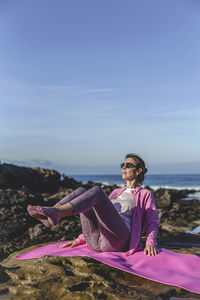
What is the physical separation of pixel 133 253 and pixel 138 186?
1.14 meters

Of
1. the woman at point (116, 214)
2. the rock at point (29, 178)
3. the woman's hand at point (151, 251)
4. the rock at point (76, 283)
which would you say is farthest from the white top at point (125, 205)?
the rock at point (29, 178)

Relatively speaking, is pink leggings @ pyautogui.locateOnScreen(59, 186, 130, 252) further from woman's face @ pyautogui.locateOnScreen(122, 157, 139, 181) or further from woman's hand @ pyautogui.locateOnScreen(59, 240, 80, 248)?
woman's face @ pyautogui.locateOnScreen(122, 157, 139, 181)

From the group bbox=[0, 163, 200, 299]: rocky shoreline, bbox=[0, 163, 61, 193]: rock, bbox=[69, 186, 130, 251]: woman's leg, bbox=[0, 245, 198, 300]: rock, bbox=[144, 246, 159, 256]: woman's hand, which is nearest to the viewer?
bbox=[0, 245, 198, 300]: rock

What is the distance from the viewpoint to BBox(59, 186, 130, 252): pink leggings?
428cm

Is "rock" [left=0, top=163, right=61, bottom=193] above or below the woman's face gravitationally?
below

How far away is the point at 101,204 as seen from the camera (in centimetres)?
447

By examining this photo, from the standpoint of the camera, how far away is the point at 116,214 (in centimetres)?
464

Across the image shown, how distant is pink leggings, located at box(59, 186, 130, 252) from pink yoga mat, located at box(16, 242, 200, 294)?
0.15 m

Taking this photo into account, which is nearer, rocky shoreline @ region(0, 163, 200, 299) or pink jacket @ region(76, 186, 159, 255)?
pink jacket @ region(76, 186, 159, 255)

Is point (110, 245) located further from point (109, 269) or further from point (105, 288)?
point (105, 288)

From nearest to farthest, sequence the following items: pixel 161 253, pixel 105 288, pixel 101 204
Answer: pixel 105 288, pixel 101 204, pixel 161 253

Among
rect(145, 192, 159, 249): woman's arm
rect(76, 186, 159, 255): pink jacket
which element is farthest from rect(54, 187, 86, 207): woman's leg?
rect(145, 192, 159, 249): woman's arm

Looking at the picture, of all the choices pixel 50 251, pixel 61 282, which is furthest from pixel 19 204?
pixel 61 282

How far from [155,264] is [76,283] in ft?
4.49
